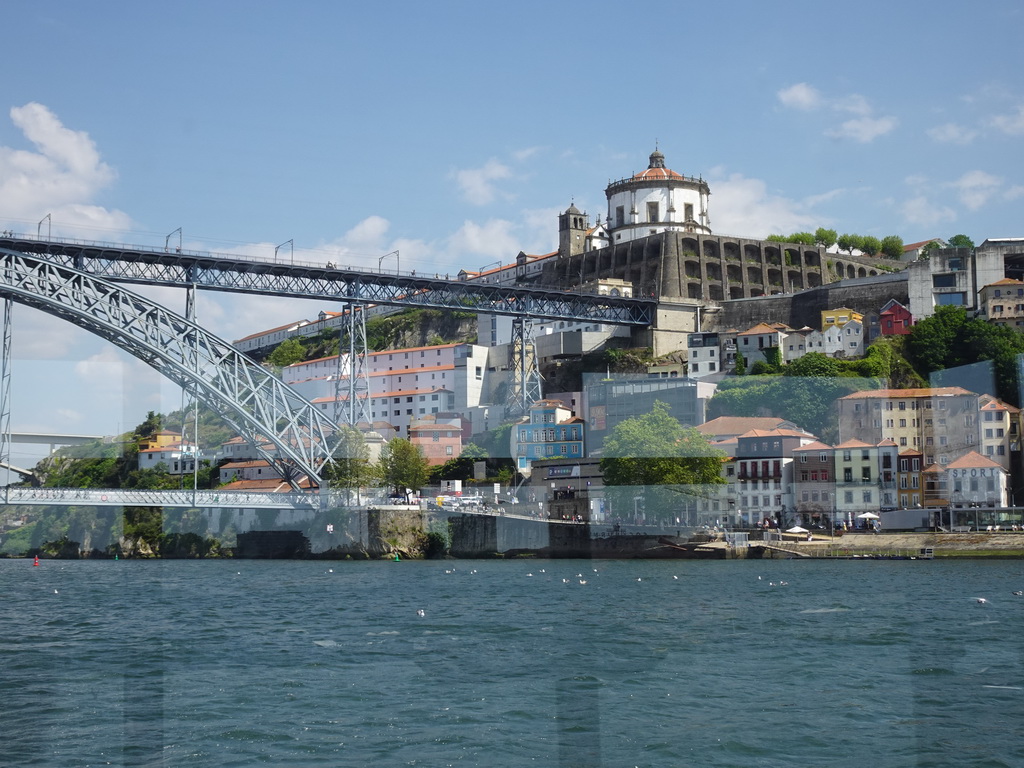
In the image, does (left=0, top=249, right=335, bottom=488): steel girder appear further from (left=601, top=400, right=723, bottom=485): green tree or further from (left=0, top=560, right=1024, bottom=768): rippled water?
(left=0, top=560, right=1024, bottom=768): rippled water

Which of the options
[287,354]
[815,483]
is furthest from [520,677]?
[287,354]

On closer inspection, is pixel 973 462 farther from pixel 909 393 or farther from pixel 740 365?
pixel 740 365

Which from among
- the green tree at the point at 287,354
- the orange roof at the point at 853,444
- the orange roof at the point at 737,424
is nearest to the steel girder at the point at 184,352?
the orange roof at the point at 737,424

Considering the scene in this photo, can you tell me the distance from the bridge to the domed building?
19.7 metres

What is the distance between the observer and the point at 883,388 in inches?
2242

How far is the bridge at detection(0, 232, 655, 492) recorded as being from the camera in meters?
48.7

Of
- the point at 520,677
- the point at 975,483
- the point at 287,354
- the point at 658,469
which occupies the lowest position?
the point at 520,677

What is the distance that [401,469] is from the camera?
58031 mm

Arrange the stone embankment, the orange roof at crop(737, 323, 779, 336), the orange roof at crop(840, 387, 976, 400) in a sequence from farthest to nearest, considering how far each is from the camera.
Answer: the orange roof at crop(737, 323, 779, 336)
the orange roof at crop(840, 387, 976, 400)
the stone embankment

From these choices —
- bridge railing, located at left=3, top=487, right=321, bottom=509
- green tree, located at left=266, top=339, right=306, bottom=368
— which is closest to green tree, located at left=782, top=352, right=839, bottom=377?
bridge railing, located at left=3, top=487, right=321, bottom=509

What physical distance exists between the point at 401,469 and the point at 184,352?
11.7 m

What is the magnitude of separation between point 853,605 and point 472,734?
1528 centimetres

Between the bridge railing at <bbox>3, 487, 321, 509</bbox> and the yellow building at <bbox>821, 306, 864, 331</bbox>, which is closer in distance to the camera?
the bridge railing at <bbox>3, 487, 321, 509</bbox>

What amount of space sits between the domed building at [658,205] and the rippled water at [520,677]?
52.1m
